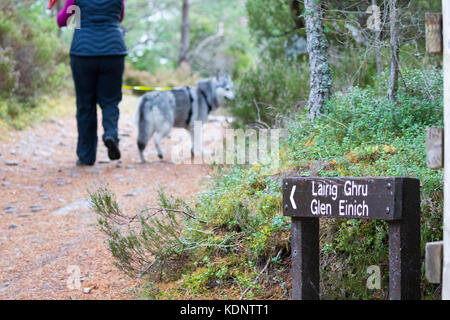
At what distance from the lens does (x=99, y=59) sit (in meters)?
7.81

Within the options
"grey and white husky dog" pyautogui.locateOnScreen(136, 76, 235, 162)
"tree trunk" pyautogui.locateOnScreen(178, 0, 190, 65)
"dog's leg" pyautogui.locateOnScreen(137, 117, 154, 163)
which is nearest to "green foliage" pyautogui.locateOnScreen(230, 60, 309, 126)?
"grey and white husky dog" pyautogui.locateOnScreen(136, 76, 235, 162)

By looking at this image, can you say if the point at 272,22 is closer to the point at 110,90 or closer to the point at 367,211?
the point at 110,90

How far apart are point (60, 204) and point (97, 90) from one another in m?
2.04

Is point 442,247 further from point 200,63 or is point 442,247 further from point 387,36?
point 200,63

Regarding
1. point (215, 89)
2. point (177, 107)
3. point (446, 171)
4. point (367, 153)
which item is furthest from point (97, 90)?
point (446, 171)

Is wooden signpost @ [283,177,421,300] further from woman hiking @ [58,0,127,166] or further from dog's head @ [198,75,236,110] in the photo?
dog's head @ [198,75,236,110]

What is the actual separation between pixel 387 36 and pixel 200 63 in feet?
59.7

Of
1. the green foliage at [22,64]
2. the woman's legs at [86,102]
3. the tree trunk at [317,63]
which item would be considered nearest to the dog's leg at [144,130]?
the woman's legs at [86,102]

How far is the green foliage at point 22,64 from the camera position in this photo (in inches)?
→ 430

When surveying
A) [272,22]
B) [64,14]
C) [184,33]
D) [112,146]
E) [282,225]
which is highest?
[184,33]

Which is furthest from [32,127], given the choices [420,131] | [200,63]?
[200,63]

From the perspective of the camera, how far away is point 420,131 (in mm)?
4836

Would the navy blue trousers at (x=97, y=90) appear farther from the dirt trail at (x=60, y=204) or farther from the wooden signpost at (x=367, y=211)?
the wooden signpost at (x=367, y=211)

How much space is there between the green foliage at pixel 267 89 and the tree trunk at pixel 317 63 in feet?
5.35
